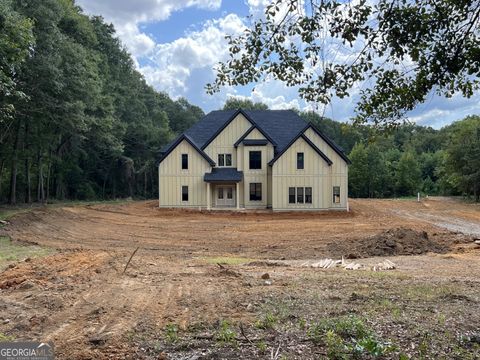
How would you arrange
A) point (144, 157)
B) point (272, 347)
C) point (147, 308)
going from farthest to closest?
point (144, 157), point (147, 308), point (272, 347)

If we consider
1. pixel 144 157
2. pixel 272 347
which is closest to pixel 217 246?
pixel 272 347

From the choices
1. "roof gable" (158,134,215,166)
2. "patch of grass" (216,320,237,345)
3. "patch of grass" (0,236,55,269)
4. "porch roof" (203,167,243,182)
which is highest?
"roof gable" (158,134,215,166)

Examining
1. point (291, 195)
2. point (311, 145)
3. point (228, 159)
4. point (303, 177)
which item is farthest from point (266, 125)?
point (291, 195)

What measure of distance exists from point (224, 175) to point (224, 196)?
2.41m

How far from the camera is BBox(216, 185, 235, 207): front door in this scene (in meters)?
35.5

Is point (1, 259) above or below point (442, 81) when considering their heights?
below

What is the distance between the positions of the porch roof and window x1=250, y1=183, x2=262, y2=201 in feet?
5.20

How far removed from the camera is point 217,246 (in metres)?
17.4

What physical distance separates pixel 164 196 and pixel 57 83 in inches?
479

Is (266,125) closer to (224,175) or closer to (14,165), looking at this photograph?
(224,175)

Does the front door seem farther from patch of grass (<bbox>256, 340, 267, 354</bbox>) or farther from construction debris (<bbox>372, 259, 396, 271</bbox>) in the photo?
patch of grass (<bbox>256, 340, 267, 354</bbox>)

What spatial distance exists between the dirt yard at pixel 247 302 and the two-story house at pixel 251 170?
1598 cm

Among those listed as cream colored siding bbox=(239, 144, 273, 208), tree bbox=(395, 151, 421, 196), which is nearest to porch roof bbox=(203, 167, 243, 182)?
cream colored siding bbox=(239, 144, 273, 208)

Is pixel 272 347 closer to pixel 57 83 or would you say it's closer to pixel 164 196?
pixel 57 83
